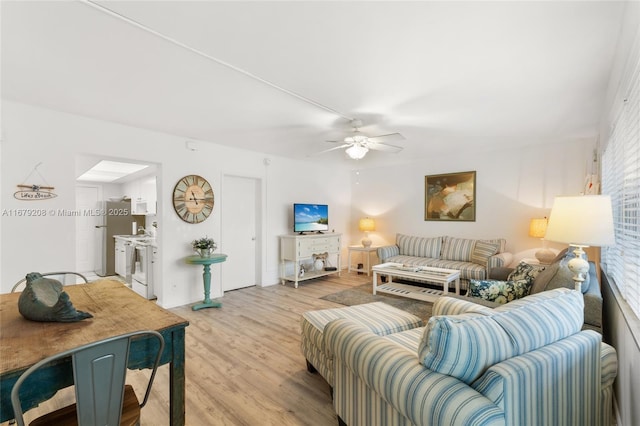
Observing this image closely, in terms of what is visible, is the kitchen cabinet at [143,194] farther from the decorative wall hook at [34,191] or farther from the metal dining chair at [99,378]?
the metal dining chair at [99,378]

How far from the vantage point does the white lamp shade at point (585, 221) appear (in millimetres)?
1768

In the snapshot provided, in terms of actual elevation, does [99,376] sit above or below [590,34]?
below

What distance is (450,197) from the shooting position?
5.47 metres

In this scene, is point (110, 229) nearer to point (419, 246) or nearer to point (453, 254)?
point (419, 246)

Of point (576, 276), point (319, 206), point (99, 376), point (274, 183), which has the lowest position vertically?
point (99, 376)

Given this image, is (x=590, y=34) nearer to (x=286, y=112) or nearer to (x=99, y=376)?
(x=286, y=112)

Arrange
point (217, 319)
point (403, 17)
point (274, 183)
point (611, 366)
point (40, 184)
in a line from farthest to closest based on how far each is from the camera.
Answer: point (274, 183)
point (217, 319)
point (40, 184)
point (403, 17)
point (611, 366)

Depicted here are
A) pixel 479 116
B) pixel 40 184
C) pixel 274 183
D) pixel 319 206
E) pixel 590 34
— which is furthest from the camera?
pixel 319 206


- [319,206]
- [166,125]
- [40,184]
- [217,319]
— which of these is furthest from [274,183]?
[40,184]

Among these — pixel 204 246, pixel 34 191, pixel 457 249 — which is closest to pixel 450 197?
pixel 457 249

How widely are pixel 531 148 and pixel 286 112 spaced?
4052 mm

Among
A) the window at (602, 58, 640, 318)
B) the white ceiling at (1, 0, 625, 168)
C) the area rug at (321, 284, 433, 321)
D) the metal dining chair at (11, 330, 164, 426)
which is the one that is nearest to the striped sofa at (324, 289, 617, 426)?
the window at (602, 58, 640, 318)

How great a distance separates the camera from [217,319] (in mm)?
3570

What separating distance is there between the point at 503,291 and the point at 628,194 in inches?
39.9
